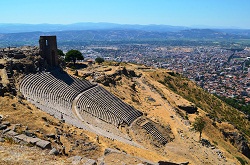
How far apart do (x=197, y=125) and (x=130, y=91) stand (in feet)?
52.5

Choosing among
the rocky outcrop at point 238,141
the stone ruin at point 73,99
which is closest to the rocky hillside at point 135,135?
the rocky outcrop at point 238,141

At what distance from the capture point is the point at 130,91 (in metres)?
53.7

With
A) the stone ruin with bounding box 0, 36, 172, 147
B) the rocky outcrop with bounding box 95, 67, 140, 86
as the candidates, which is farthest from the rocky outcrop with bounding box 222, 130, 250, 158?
the rocky outcrop with bounding box 95, 67, 140, 86

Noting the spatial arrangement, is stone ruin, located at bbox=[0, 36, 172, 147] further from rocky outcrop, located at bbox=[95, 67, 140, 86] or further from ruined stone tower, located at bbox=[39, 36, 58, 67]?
rocky outcrop, located at bbox=[95, 67, 140, 86]

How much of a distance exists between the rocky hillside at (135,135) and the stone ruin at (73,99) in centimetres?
245

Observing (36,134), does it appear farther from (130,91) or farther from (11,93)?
(130,91)

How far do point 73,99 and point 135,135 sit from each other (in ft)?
35.6

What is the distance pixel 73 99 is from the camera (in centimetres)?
4156

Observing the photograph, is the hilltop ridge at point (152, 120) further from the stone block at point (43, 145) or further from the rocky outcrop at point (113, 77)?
the stone block at point (43, 145)

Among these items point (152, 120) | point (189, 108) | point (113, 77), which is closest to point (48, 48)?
point (113, 77)

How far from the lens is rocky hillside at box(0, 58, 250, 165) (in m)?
18.3

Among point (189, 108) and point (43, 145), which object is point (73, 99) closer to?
point (189, 108)


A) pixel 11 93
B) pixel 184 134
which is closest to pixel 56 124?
pixel 11 93

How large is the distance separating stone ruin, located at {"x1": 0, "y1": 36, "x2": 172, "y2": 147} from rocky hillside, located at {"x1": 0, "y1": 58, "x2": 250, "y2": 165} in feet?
8.03
